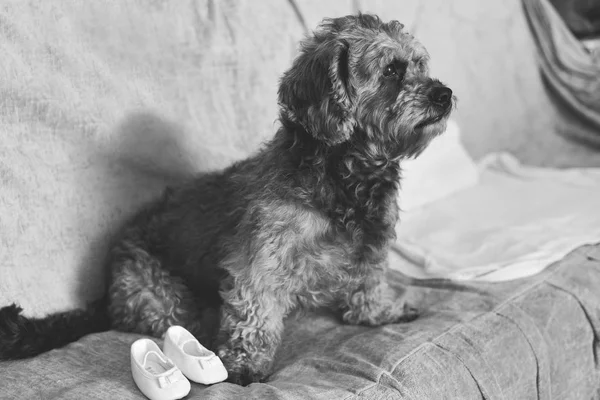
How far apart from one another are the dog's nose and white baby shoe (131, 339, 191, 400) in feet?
3.63

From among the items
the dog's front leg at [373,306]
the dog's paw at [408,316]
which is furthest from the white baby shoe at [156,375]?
the dog's paw at [408,316]

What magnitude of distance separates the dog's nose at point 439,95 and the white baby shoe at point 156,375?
1107mm

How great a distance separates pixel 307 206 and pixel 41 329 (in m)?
0.96

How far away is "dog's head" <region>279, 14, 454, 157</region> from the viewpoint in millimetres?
1896

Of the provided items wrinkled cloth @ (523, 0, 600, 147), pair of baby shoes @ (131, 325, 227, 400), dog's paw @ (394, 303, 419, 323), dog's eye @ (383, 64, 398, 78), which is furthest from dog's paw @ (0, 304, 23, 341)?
wrinkled cloth @ (523, 0, 600, 147)

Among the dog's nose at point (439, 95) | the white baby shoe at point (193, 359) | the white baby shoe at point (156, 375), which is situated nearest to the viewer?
the white baby shoe at point (156, 375)

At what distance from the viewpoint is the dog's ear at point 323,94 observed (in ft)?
6.17

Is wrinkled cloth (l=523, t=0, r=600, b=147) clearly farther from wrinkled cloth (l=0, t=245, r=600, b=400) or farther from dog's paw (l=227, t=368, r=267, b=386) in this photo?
dog's paw (l=227, t=368, r=267, b=386)

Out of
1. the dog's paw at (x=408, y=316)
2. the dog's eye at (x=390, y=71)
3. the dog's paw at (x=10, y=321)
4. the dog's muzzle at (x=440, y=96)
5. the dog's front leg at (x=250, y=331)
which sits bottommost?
the dog's paw at (x=408, y=316)

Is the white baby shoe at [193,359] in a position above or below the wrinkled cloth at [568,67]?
below

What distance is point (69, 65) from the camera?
7.45 ft

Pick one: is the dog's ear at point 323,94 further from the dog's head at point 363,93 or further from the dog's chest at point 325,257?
the dog's chest at point 325,257

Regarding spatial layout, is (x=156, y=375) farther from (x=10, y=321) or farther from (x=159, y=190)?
(x=159, y=190)

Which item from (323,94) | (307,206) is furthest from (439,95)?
(307,206)
